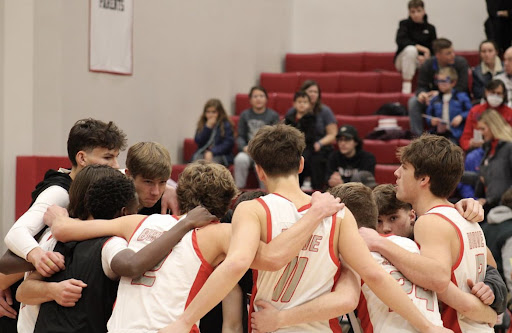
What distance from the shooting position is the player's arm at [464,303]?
3.31 m

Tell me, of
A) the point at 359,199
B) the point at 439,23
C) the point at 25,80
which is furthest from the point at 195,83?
the point at 359,199

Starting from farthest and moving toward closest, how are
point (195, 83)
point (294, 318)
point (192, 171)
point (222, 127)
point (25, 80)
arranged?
point (195, 83)
point (222, 127)
point (25, 80)
point (192, 171)
point (294, 318)

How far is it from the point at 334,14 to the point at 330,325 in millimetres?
11572

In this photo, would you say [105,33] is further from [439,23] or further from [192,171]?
[439,23]

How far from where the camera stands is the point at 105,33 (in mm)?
8758

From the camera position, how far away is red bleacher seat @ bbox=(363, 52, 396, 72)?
12383 mm

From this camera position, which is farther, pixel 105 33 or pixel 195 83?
pixel 195 83

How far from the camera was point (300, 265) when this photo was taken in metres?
3.19

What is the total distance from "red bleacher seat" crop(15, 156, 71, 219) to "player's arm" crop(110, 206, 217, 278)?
4.14m

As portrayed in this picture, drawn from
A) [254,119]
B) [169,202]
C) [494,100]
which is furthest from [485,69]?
[169,202]

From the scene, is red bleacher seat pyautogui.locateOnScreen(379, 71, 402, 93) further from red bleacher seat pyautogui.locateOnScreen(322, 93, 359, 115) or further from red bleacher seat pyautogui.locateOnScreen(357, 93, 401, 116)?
red bleacher seat pyautogui.locateOnScreen(322, 93, 359, 115)

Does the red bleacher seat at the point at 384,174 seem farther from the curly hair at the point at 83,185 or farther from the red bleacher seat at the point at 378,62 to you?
the curly hair at the point at 83,185

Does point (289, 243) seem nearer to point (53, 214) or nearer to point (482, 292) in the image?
point (482, 292)

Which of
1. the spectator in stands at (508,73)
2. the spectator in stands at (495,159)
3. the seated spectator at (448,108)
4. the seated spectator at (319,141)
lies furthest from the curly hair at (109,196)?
the spectator in stands at (508,73)
